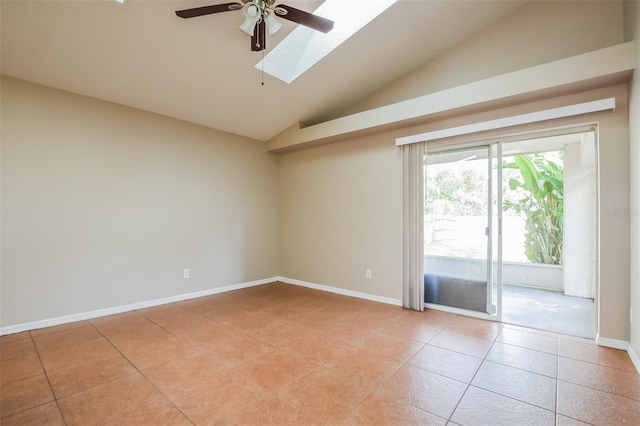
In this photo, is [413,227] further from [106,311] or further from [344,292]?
[106,311]

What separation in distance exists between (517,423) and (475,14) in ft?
12.3

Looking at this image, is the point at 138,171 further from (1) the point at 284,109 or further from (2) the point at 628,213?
(2) the point at 628,213

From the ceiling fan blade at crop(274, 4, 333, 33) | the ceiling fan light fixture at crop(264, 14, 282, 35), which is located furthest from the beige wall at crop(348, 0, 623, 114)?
the ceiling fan light fixture at crop(264, 14, 282, 35)

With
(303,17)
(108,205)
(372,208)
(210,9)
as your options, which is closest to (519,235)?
(372,208)

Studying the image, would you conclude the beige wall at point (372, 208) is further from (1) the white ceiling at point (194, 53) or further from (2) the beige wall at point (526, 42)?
(1) the white ceiling at point (194, 53)

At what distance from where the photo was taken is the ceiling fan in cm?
216

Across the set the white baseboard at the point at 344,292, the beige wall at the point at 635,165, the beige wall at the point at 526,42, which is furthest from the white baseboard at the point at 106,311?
the beige wall at the point at 635,165

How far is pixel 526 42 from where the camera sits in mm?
3146

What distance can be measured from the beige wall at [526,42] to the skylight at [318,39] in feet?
3.95

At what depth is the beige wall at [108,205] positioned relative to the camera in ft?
10.2

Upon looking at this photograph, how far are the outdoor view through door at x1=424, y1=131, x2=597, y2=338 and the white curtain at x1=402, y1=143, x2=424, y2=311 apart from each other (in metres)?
0.15

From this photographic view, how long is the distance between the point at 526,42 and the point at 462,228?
7.07ft

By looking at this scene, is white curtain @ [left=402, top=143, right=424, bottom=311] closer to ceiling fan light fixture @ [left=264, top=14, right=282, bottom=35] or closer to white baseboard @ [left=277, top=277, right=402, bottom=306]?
white baseboard @ [left=277, top=277, right=402, bottom=306]

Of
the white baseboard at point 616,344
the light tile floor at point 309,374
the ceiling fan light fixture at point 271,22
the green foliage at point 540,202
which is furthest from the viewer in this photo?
the green foliage at point 540,202
